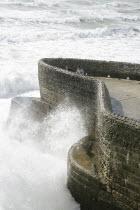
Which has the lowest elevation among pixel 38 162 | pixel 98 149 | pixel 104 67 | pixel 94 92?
pixel 38 162

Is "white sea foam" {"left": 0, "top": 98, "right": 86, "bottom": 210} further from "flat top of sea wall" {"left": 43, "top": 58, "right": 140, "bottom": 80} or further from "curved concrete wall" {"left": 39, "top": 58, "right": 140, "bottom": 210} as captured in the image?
"flat top of sea wall" {"left": 43, "top": 58, "right": 140, "bottom": 80}

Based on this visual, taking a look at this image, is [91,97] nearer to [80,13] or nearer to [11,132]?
[11,132]

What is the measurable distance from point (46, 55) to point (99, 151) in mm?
13993

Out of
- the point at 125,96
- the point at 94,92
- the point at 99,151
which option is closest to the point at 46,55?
the point at 125,96

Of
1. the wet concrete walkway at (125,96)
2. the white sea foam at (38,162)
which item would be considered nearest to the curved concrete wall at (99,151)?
the white sea foam at (38,162)

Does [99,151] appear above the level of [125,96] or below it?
below

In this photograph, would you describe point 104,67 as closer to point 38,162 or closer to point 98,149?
point 38,162

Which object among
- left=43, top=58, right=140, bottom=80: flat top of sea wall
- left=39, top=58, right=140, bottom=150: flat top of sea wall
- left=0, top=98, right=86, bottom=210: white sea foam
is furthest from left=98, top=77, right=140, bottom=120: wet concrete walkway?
left=0, top=98, right=86, bottom=210: white sea foam

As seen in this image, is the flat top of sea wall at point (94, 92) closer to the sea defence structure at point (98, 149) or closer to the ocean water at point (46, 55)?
the sea defence structure at point (98, 149)

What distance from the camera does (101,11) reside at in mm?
36406

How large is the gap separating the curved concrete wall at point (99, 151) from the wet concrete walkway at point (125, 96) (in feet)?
2.12

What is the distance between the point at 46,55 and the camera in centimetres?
2036

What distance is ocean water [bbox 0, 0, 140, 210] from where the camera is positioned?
7844mm

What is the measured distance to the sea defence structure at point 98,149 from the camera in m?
5.77
